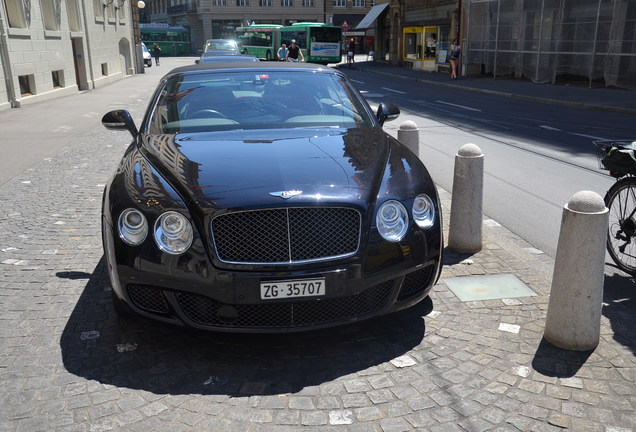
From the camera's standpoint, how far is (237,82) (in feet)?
16.6

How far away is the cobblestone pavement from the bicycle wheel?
511mm

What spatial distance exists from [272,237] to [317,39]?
145 ft

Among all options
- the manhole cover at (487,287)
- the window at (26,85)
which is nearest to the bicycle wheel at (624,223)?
the manhole cover at (487,287)

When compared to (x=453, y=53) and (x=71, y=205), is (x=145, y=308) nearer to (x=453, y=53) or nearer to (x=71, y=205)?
(x=71, y=205)

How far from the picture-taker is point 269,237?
126 inches

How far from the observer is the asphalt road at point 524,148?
6.69 m

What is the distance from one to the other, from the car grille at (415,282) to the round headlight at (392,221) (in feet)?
0.93

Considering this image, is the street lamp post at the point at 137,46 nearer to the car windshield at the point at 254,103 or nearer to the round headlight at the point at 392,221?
the car windshield at the point at 254,103

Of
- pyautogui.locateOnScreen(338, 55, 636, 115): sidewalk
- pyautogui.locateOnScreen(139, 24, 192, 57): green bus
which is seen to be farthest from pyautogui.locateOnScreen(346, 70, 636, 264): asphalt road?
pyautogui.locateOnScreen(139, 24, 192, 57): green bus

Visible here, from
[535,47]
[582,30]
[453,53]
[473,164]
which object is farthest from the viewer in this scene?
[453,53]

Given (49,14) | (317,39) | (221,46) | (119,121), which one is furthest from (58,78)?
(317,39)

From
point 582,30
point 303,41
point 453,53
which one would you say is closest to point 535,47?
point 582,30

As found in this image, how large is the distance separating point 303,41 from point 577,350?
4412cm

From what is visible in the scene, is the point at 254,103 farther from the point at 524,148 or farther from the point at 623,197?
the point at 524,148
